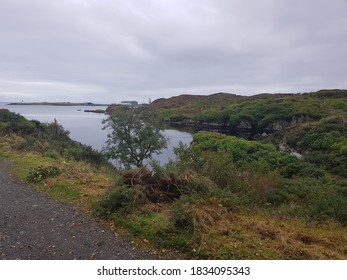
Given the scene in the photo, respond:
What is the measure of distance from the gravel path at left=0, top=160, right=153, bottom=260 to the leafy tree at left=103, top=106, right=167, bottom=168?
67.9ft

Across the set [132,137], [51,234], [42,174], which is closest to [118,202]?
[51,234]

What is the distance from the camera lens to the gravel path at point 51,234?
5004mm

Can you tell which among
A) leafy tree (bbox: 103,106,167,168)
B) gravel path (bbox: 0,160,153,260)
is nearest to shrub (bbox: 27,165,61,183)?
gravel path (bbox: 0,160,153,260)

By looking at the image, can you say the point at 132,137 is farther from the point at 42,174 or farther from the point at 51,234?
the point at 51,234

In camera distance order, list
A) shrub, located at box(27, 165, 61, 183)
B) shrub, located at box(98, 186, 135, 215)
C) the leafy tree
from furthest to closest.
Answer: the leafy tree, shrub, located at box(27, 165, 61, 183), shrub, located at box(98, 186, 135, 215)

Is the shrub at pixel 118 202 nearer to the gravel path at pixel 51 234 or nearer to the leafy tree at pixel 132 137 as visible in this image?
the gravel path at pixel 51 234

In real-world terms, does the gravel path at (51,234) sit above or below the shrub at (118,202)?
below

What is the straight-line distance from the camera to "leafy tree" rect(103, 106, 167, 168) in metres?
28.8

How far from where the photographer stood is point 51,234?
5.79 metres

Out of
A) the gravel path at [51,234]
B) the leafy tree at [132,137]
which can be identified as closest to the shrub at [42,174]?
the gravel path at [51,234]

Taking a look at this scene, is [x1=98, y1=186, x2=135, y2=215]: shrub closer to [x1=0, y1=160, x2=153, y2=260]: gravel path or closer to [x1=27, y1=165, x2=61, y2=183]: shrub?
[x1=0, y1=160, x2=153, y2=260]: gravel path

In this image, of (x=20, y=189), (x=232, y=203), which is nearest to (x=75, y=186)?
(x=20, y=189)

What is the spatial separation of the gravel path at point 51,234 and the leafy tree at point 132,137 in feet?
67.9

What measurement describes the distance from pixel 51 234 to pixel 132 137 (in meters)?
23.3
